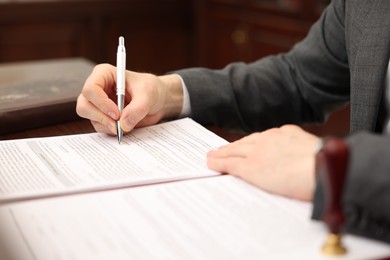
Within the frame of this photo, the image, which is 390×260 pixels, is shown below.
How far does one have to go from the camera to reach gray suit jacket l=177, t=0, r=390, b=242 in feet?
3.45

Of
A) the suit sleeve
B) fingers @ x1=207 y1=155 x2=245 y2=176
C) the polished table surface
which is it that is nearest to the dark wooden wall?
the suit sleeve

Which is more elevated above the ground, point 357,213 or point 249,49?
point 357,213

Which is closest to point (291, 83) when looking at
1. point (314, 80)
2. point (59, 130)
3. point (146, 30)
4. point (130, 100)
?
point (314, 80)

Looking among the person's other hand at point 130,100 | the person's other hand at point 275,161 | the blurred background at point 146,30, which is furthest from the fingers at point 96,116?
the blurred background at point 146,30

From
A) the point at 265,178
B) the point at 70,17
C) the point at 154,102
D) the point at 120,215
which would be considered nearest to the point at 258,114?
the point at 154,102

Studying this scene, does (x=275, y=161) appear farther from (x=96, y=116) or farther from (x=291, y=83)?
(x=291, y=83)

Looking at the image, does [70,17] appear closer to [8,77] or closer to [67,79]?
[8,77]

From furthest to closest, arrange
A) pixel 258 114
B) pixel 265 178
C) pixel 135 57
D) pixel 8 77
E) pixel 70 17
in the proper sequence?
1. pixel 135 57
2. pixel 70 17
3. pixel 8 77
4. pixel 258 114
5. pixel 265 178

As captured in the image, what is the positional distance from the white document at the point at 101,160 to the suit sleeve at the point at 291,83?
0.19 meters

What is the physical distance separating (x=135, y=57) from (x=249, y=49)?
2.85ft

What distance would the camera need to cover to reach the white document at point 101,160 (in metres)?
0.75

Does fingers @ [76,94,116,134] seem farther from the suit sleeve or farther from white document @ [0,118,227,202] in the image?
the suit sleeve

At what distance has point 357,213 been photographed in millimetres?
593

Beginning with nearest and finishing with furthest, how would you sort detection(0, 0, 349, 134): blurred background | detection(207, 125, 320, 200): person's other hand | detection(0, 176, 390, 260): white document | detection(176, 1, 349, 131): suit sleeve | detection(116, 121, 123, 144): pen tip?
detection(0, 176, 390, 260): white document, detection(207, 125, 320, 200): person's other hand, detection(116, 121, 123, 144): pen tip, detection(176, 1, 349, 131): suit sleeve, detection(0, 0, 349, 134): blurred background
